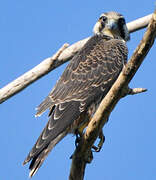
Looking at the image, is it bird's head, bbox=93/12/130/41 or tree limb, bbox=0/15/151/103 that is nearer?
tree limb, bbox=0/15/151/103

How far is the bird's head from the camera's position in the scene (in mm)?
6379

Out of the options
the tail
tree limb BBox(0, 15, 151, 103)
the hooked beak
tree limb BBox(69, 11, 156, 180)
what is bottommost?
the tail

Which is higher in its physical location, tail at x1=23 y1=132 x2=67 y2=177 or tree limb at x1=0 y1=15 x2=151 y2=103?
tree limb at x1=0 y1=15 x2=151 y2=103

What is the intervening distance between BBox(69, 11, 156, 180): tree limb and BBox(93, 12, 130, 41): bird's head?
2.25 metres

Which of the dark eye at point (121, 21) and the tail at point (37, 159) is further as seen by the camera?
the dark eye at point (121, 21)

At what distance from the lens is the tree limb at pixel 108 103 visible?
3842 millimetres

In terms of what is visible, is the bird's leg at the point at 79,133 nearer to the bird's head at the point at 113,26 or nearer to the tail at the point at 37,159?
the tail at the point at 37,159

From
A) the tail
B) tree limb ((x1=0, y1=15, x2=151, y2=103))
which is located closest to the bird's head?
tree limb ((x1=0, y1=15, x2=151, y2=103))

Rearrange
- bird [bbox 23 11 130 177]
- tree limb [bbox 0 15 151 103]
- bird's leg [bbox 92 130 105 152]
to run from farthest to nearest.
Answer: tree limb [bbox 0 15 151 103] → bird's leg [bbox 92 130 105 152] → bird [bbox 23 11 130 177]

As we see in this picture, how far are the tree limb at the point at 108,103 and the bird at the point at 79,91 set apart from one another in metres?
0.31

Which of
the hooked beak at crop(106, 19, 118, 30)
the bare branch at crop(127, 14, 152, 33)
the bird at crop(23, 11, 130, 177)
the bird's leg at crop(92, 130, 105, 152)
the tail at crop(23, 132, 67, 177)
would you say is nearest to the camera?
the tail at crop(23, 132, 67, 177)

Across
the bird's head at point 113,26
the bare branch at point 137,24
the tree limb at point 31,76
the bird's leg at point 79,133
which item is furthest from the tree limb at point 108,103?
the bare branch at point 137,24

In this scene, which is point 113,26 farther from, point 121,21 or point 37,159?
point 37,159

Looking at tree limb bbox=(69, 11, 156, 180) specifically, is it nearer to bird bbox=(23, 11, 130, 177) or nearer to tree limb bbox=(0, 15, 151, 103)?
bird bbox=(23, 11, 130, 177)
